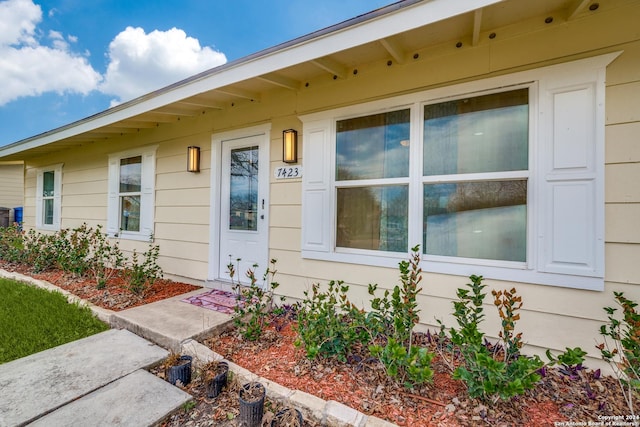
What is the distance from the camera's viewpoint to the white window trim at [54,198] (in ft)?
20.4

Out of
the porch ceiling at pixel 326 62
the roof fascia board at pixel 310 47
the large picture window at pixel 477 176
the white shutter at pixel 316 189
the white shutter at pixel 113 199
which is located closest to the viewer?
the roof fascia board at pixel 310 47

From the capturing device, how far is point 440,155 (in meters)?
2.45

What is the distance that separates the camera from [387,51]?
8.12 ft

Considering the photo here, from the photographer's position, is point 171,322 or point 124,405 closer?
point 124,405

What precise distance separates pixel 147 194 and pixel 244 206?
2.05 meters

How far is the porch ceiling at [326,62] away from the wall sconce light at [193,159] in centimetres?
54

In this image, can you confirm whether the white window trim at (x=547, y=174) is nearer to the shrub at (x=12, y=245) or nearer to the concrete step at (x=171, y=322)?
the concrete step at (x=171, y=322)

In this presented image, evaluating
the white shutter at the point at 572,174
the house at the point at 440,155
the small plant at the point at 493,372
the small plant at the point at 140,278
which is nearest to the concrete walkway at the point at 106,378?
the small plant at the point at 140,278

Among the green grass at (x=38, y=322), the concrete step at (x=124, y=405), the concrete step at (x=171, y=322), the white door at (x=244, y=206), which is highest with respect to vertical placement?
the white door at (x=244, y=206)

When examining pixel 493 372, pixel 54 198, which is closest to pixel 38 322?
pixel 493 372

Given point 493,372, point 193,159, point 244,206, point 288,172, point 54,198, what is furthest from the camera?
point 54,198

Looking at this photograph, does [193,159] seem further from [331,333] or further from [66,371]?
[331,333]

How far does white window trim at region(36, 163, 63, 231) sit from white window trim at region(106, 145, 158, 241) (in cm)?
226

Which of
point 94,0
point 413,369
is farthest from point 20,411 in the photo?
point 94,0
